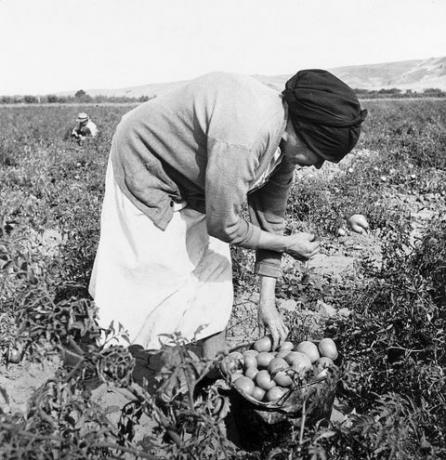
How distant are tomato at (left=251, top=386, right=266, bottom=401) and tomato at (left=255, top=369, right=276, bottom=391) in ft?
0.05

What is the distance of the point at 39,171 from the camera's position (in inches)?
253

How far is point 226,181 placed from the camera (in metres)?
1.78

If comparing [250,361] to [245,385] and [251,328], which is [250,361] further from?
[251,328]

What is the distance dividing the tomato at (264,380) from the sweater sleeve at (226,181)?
0.58 meters

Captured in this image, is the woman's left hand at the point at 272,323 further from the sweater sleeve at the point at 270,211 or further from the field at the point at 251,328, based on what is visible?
the field at the point at 251,328

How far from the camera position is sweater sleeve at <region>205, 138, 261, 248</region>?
1.74 m

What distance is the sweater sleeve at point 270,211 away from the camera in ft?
7.68

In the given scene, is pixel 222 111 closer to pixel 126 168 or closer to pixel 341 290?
pixel 126 168

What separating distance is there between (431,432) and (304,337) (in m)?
0.93

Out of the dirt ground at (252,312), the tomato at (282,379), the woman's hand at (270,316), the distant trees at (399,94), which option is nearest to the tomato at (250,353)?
the woman's hand at (270,316)

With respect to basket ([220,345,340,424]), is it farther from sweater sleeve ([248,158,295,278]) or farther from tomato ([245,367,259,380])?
sweater sleeve ([248,158,295,278])

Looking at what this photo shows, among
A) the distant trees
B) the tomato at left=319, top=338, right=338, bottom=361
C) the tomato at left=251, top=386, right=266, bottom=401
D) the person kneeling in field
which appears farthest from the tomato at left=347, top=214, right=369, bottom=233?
the distant trees

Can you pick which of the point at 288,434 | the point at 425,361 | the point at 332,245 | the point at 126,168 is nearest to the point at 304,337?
the point at 425,361

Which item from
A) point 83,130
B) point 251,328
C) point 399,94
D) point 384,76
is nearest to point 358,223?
point 251,328
